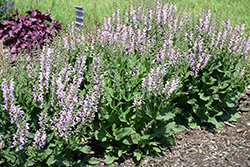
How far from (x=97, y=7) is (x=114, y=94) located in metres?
6.77

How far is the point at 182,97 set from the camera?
4.52m

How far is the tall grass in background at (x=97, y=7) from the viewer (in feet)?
28.5

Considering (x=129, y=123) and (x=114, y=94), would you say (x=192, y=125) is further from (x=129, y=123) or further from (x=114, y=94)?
(x=114, y=94)

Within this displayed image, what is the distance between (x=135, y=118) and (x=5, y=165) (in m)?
1.87

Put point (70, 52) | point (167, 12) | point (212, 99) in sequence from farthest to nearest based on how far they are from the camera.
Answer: point (167, 12), point (212, 99), point (70, 52)

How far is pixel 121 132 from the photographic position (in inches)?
145

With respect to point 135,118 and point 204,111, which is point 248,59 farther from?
point 135,118

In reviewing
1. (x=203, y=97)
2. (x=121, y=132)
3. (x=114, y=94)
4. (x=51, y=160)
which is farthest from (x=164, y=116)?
(x=51, y=160)

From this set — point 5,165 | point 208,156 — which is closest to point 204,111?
point 208,156

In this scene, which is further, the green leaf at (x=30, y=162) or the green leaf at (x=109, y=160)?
the green leaf at (x=109, y=160)

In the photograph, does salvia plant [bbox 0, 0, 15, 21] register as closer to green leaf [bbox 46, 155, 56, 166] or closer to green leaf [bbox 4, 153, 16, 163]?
green leaf [bbox 4, 153, 16, 163]

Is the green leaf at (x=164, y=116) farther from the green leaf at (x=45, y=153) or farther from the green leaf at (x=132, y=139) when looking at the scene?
the green leaf at (x=45, y=153)

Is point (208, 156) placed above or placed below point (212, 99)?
below

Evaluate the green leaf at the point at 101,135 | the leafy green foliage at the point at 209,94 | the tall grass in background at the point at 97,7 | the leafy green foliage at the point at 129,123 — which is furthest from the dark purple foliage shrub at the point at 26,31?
the leafy green foliage at the point at 209,94
